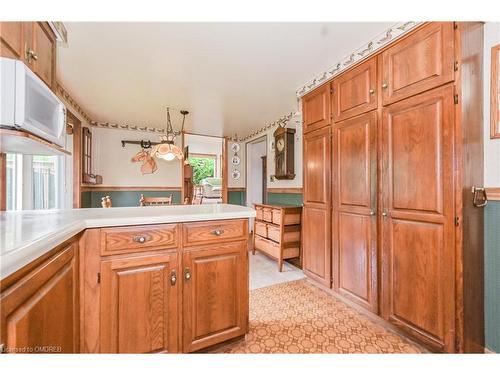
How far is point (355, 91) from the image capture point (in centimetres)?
192

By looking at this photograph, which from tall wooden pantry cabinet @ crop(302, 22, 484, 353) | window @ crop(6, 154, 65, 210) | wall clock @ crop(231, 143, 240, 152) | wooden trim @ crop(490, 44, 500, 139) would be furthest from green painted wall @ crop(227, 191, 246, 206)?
wooden trim @ crop(490, 44, 500, 139)

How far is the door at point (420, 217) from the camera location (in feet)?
4.32

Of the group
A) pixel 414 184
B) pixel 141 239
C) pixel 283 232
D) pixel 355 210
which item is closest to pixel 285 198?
pixel 283 232

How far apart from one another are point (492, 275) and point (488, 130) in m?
0.88

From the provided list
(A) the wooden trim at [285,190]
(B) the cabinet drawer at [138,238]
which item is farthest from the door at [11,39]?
(A) the wooden trim at [285,190]

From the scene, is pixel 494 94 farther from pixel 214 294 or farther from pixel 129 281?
pixel 129 281

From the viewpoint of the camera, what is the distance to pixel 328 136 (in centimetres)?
220

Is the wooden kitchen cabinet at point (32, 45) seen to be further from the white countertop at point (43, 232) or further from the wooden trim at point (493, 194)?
the wooden trim at point (493, 194)

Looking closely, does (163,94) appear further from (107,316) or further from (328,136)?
(107,316)

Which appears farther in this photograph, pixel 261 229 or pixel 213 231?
pixel 261 229

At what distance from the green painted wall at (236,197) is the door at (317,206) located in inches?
132

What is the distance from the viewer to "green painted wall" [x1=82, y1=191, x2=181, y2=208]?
4.31 meters

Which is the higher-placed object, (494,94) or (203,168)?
(203,168)
